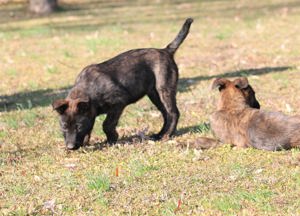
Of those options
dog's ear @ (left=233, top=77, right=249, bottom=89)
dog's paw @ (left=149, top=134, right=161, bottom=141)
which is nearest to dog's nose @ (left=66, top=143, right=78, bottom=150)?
dog's paw @ (left=149, top=134, right=161, bottom=141)

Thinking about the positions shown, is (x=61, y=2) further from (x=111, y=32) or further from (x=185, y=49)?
(x=185, y=49)

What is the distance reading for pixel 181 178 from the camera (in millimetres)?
6332

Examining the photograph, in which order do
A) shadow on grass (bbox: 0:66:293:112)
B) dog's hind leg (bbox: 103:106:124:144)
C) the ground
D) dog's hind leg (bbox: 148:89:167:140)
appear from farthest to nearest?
shadow on grass (bbox: 0:66:293:112)
dog's hind leg (bbox: 148:89:167:140)
dog's hind leg (bbox: 103:106:124:144)
the ground

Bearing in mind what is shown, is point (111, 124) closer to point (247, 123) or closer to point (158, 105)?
point (158, 105)

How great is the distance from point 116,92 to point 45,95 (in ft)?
12.6

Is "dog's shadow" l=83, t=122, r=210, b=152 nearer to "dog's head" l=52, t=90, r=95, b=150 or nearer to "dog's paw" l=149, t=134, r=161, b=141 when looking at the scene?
"dog's paw" l=149, t=134, r=161, b=141

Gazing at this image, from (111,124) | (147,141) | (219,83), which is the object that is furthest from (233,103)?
(111,124)

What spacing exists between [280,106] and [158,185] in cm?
371

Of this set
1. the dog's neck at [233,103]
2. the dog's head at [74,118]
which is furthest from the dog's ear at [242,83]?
A: the dog's head at [74,118]

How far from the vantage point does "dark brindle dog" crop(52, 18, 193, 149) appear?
7496 mm

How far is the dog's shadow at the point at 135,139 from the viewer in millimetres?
7782

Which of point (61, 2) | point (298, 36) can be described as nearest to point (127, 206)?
point (298, 36)

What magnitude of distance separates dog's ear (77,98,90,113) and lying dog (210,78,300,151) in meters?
1.48

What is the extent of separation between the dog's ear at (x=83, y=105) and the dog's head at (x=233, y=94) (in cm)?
148
